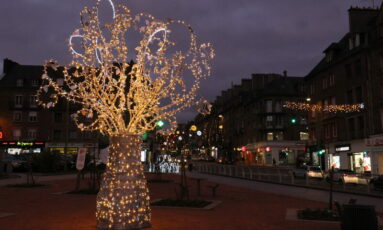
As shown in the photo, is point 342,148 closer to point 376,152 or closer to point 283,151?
point 376,152

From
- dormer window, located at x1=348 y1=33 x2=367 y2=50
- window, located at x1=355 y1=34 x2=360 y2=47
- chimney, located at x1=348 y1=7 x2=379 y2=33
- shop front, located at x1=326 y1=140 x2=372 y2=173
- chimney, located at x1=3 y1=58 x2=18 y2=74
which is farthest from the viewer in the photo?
chimney, located at x1=3 y1=58 x2=18 y2=74

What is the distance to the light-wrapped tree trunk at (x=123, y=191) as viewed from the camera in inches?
325

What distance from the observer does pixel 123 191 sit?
27.7 ft

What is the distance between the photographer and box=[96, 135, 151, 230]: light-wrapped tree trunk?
8.25 metres

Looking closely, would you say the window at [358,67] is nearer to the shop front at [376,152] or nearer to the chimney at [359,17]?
the chimney at [359,17]

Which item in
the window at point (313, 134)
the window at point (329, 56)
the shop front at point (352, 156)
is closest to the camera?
the shop front at point (352, 156)

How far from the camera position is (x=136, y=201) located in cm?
848

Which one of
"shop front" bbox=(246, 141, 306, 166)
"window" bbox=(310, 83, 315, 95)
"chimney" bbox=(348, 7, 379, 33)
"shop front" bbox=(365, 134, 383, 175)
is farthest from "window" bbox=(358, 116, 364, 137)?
"shop front" bbox=(246, 141, 306, 166)

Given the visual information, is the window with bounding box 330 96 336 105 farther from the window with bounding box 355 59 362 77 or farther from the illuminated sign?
the illuminated sign

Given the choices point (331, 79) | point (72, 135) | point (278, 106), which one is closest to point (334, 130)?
point (331, 79)

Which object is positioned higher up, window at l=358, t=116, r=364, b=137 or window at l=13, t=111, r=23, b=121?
window at l=13, t=111, r=23, b=121

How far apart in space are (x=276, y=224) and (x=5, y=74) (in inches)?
2357

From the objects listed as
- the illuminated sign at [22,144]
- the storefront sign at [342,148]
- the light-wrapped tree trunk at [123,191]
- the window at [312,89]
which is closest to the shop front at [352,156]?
the storefront sign at [342,148]

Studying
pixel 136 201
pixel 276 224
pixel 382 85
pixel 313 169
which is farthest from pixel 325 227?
pixel 382 85
